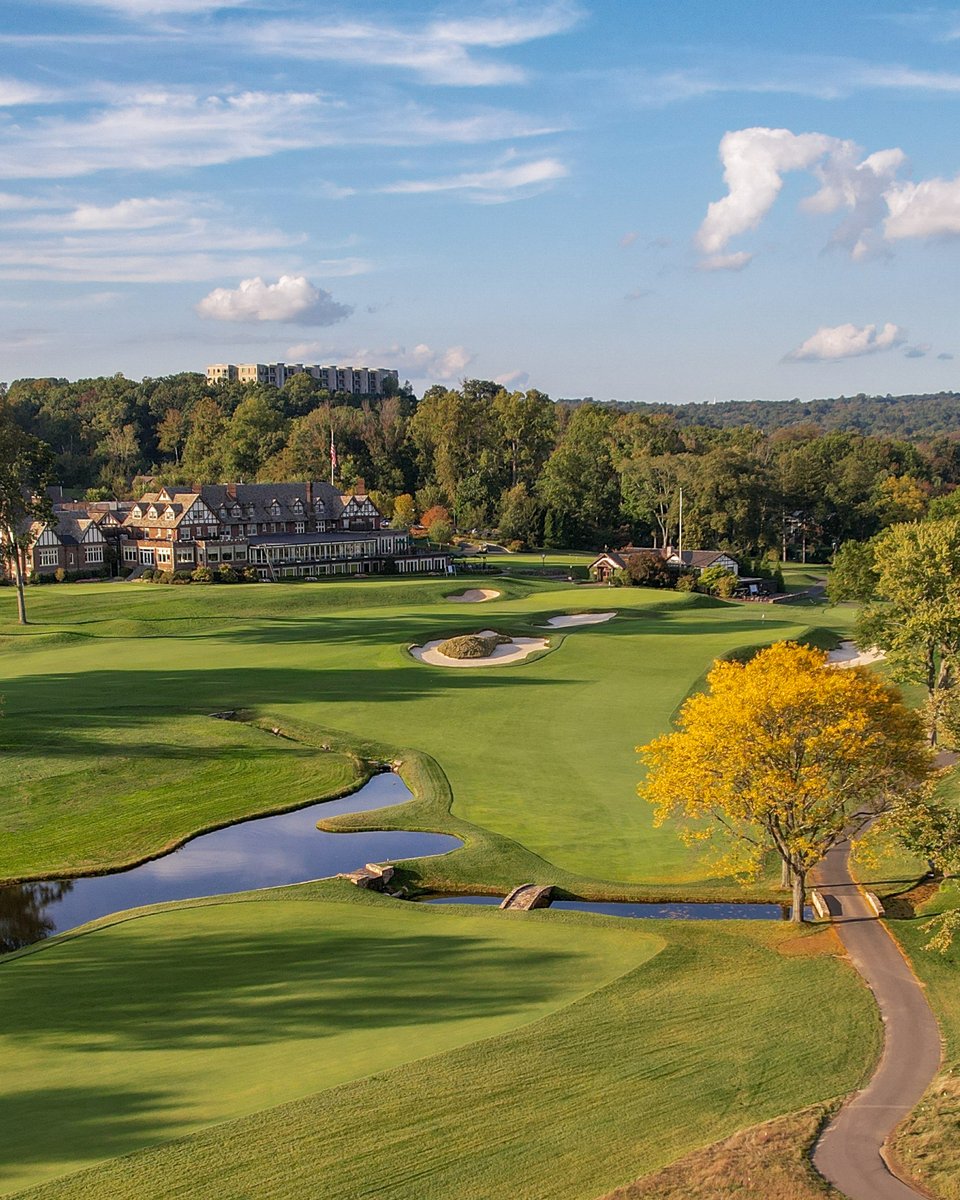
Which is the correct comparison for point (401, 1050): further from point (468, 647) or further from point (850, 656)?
point (850, 656)

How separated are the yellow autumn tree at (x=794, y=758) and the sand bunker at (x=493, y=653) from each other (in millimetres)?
32738

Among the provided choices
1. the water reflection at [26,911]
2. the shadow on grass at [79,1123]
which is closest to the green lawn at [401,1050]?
the shadow on grass at [79,1123]

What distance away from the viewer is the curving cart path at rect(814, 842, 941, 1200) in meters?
17.2

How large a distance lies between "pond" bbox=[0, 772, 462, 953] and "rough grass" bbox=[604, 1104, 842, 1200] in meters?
16.9

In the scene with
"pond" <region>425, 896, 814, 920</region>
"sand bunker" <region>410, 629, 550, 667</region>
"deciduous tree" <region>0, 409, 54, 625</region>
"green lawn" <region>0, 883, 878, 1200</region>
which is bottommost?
"pond" <region>425, 896, 814, 920</region>

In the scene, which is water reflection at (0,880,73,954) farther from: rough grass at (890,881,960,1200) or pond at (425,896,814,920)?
rough grass at (890,881,960,1200)

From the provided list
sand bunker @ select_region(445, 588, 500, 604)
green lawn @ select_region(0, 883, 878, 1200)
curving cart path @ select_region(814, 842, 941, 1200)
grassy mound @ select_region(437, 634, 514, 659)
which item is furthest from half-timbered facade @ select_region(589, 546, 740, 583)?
green lawn @ select_region(0, 883, 878, 1200)

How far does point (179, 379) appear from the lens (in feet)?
644

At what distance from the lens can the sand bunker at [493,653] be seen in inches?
2480

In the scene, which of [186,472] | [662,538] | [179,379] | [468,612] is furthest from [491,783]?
[179,379]

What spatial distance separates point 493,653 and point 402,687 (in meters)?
10.4

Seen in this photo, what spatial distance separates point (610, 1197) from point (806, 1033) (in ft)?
23.5

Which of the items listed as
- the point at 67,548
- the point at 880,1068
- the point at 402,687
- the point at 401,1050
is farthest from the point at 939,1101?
the point at 67,548

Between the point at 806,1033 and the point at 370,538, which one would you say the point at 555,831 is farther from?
the point at 370,538
